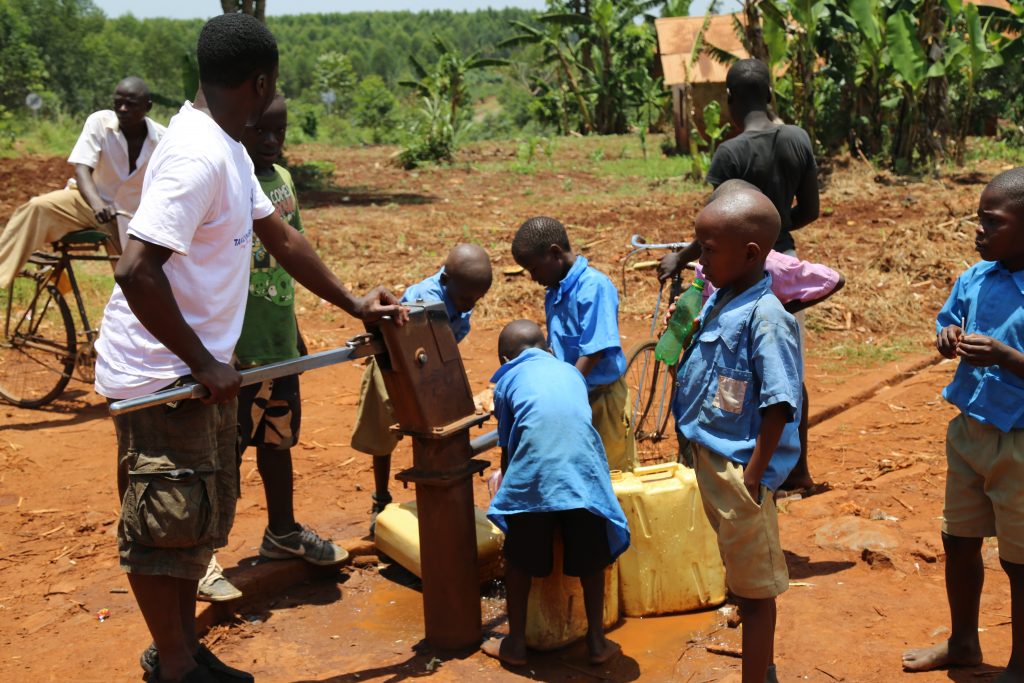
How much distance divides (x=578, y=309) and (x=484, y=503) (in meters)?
1.44

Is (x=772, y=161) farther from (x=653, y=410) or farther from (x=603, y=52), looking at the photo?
(x=603, y=52)

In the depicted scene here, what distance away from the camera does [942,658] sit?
330 centimetres

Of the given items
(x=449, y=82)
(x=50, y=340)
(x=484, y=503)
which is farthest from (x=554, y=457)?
(x=449, y=82)

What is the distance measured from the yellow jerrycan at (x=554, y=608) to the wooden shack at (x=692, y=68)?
14321mm

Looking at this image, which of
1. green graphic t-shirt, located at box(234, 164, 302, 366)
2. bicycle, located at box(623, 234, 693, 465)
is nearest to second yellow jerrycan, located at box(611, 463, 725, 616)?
green graphic t-shirt, located at box(234, 164, 302, 366)

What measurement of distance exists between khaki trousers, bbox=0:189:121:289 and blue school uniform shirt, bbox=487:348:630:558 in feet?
12.8

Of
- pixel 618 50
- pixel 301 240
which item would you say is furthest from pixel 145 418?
pixel 618 50

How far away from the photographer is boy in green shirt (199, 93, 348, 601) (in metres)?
4.09

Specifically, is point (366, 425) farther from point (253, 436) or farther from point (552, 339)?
point (552, 339)

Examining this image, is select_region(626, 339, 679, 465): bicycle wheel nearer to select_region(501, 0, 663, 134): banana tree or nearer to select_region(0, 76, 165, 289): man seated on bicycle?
select_region(0, 76, 165, 289): man seated on bicycle

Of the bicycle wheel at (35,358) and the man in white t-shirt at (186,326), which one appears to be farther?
the bicycle wheel at (35,358)

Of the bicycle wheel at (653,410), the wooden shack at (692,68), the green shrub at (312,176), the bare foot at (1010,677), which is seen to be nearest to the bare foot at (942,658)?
the bare foot at (1010,677)

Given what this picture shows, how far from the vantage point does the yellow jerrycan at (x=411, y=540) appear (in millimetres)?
4176

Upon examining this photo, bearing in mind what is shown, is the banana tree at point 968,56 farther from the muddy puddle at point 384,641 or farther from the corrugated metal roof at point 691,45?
the muddy puddle at point 384,641
